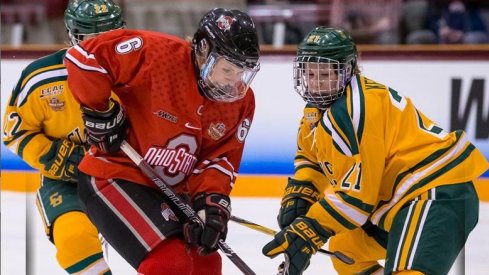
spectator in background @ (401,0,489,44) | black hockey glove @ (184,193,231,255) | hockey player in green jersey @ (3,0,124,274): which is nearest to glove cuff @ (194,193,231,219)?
black hockey glove @ (184,193,231,255)

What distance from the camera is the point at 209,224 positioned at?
2.53 meters

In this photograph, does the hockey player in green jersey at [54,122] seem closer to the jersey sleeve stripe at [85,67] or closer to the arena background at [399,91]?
the jersey sleeve stripe at [85,67]

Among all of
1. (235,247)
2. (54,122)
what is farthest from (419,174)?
(235,247)

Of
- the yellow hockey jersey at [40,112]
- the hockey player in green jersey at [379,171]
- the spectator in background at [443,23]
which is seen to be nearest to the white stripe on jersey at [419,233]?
the hockey player in green jersey at [379,171]

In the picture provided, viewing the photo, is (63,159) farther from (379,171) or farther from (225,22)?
(379,171)

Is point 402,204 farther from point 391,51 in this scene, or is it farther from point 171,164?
point 391,51

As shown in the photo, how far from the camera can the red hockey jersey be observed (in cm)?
249

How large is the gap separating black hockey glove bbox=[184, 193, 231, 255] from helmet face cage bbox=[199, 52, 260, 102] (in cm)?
30

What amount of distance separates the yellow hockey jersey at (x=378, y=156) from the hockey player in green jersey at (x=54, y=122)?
0.87 metres

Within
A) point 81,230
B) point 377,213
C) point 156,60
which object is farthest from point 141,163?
point 377,213

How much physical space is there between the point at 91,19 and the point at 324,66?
35.5 inches

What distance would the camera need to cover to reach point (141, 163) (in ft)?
8.27

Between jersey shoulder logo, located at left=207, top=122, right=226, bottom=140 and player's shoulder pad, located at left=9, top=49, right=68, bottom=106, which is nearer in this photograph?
jersey shoulder logo, located at left=207, top=122, right=226, bottom=140

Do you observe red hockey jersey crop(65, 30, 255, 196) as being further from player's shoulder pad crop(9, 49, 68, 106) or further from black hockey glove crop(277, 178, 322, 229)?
player's shoulder pad crop(9, 49, 68, 106)
